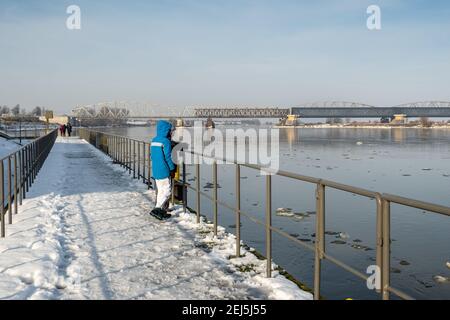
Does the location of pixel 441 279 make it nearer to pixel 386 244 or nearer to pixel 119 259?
pixel 386 244

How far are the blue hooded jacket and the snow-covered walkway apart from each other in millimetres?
959

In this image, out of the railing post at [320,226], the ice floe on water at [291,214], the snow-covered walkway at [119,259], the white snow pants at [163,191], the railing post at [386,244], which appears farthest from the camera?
the ice floe on water at [291,214]

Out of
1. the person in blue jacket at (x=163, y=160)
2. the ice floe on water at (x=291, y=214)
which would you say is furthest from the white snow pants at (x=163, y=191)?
the ice floe on water at (x=291, y=214)

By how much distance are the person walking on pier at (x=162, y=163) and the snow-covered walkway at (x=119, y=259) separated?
308 mm

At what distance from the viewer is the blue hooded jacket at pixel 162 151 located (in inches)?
361

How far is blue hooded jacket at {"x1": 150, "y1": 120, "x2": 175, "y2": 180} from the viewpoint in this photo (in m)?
9.17

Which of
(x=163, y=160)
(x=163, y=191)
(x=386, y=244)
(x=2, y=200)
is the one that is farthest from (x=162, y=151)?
(x=386, y=244)

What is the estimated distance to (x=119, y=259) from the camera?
6691 millimetres

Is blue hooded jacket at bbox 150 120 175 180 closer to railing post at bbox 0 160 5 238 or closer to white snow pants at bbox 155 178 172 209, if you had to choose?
white snow pants at bbox 155 178 172 209

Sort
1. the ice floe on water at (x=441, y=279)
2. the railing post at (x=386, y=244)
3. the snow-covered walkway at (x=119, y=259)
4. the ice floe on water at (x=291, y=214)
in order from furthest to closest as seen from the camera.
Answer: the ice floe on water at (x=291, y=214), the ice floe on water at (x=441, y=279), the snow-covered walkway at (x=119, y=259), the railing post at (x=386, y=244)

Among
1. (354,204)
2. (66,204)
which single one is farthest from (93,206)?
(354,204)

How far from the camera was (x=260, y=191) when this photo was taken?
1819cm

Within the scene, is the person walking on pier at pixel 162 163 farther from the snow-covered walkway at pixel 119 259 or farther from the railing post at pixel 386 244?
the railing post at pixel 386 244
